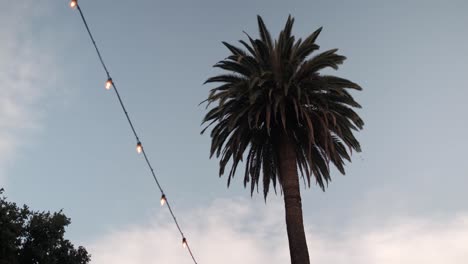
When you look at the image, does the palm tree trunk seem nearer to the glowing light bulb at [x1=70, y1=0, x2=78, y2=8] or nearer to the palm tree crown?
the palm tree crown

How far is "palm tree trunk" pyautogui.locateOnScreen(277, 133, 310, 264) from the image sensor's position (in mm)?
17062

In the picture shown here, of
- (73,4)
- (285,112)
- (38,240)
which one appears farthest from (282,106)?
(38,240)

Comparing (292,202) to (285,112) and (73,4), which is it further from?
(73,4)

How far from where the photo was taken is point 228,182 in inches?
866

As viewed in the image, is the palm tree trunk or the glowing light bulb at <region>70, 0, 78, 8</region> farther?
the palm tree trunk

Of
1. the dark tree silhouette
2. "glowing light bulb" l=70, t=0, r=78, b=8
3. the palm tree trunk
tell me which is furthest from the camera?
the dark tree silhouette

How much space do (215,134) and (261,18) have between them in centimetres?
614

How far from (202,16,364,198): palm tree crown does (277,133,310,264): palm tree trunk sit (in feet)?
2.19

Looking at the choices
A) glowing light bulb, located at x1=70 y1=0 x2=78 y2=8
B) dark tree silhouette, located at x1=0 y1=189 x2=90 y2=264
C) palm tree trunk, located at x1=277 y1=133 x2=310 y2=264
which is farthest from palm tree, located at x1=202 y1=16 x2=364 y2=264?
dark tree silhouette, located at x1=0 y1=189 x2=90 y2=264

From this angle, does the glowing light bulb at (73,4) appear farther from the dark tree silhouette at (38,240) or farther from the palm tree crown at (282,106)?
the dark tree silhouette at (38,240)

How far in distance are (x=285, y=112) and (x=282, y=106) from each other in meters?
1.54

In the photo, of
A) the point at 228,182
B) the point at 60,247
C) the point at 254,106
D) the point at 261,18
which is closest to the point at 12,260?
the point at 60,247

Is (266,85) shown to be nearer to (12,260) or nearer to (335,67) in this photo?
(335,67)

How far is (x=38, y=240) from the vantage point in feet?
102
